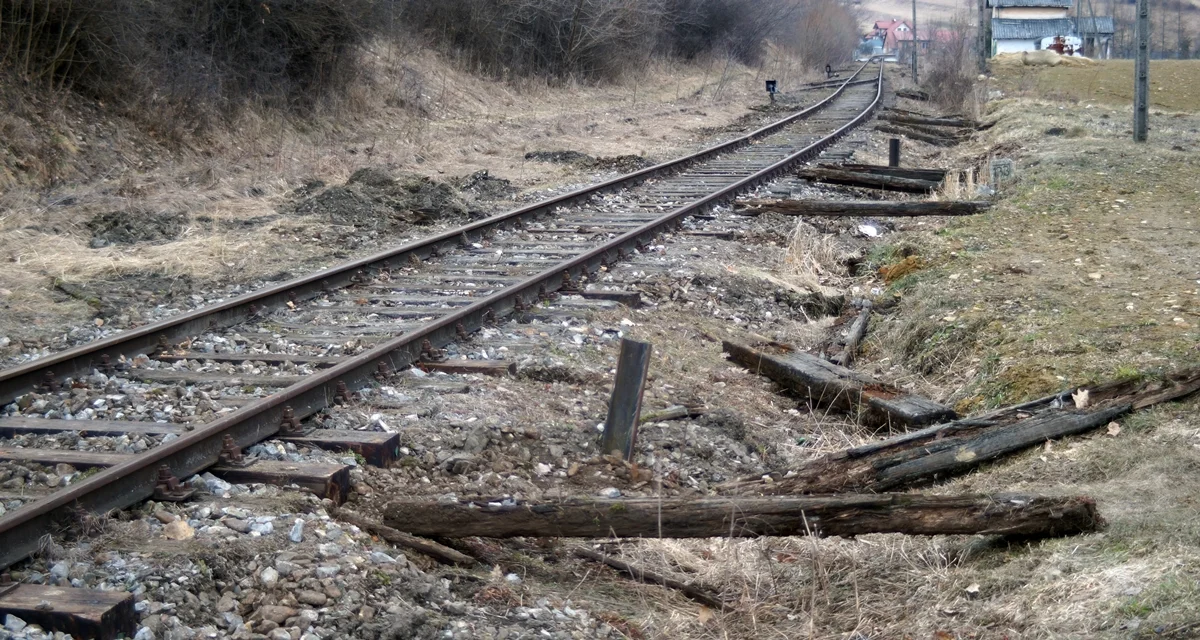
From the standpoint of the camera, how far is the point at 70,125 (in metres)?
15.4

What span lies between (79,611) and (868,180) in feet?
45.6

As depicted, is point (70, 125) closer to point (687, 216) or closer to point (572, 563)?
point (687, 216)

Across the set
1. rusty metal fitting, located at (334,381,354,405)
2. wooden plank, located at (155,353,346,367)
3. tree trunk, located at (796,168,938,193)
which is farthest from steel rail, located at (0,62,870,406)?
tree trunk, located at (796,168,938,193)

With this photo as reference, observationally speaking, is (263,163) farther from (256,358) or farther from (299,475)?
(299,475)

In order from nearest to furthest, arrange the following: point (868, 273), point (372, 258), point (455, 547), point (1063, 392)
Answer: point (455, 547)
point (1063, 392)
point (372, 258)
point (868, 273)

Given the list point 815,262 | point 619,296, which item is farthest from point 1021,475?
point 815,262

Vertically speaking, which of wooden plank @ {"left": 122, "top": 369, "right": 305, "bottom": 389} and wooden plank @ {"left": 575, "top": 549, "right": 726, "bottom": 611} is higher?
wooden plank @ {"left": 122, "top": 369, "right": 305, "bottom": 389}

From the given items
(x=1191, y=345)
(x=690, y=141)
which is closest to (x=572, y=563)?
(x=1191, y=345)

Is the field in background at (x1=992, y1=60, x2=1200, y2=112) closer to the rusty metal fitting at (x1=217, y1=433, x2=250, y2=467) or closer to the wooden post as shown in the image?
the wooden post

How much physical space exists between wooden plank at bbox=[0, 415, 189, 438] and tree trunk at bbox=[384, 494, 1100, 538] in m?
1.59

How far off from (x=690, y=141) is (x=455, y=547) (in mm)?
20432

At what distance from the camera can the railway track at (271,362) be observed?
15.9 feet

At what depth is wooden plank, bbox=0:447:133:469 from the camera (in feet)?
16.0

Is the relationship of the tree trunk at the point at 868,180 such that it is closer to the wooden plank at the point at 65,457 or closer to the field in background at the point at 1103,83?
the wooden plank at the point at 65,457
